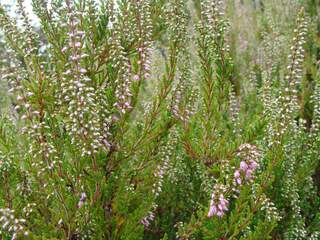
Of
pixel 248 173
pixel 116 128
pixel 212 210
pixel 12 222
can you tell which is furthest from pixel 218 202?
pixel 12 222

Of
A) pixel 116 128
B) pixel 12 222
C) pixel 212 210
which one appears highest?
pixel 116 128

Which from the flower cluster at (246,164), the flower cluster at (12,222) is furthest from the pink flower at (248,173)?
the flower cluster at (12,222)

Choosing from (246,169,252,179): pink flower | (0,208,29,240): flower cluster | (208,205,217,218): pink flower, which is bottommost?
(0,208,29,240): flower cluster

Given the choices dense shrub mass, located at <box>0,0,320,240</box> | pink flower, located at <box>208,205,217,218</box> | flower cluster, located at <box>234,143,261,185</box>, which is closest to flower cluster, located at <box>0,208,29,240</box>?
dense shrub mass, located at <box>0,0,320,240</box>

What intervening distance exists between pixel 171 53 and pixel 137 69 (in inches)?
10.1

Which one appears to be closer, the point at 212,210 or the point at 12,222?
the point at 12,222

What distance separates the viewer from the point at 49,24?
2236mm

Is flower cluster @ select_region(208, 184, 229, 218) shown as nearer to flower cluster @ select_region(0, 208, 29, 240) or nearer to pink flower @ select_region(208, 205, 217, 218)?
pink flower @ select_region(208, 205, 217, 218)

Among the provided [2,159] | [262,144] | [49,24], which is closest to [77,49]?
[49,24]

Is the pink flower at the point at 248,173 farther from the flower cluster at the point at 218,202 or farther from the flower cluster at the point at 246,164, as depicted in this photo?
the flower cluster at the point at 218,202

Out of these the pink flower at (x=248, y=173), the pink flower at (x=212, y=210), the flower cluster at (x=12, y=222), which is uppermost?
the pink flower at (x=248, y=173)

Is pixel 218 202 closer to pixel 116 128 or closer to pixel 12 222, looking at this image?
pixel 116 128

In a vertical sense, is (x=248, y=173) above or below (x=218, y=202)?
above

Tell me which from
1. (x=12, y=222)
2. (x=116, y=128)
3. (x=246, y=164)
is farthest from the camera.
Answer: (x=116, y=128)
